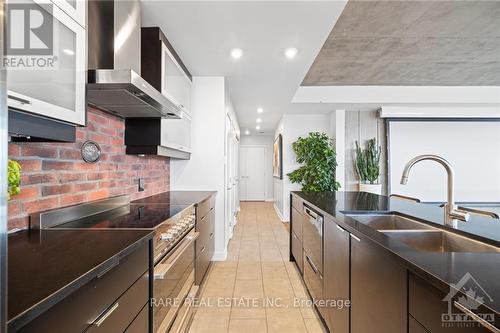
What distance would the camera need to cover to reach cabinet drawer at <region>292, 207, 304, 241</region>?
107 inches

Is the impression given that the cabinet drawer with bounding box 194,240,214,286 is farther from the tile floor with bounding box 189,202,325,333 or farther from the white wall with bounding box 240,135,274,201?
the white wall with bounding box 240,135,274,201

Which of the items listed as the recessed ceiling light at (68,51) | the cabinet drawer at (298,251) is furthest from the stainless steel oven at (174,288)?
the cabinet drawer at (298,251)

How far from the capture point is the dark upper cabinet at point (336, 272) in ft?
4.71

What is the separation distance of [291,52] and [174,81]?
1260 millimetres

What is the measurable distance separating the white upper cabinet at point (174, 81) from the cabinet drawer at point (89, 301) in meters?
1.64

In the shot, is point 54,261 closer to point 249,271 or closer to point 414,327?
point 414,327

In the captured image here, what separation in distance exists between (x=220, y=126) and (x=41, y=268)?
2.75 m

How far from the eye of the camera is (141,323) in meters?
1.12

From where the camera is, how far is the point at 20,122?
3.02 feet

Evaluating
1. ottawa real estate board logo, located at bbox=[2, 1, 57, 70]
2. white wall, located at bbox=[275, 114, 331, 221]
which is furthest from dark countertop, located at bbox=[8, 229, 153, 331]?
white wall, located at bbox=[275, 114, 331, 221]

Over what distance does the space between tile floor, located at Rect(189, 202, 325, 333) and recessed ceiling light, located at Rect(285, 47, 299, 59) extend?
2.43 metres

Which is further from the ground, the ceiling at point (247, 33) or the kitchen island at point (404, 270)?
the ceiling at point (247, 33)

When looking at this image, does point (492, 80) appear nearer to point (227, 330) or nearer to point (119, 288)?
point (227, 330)

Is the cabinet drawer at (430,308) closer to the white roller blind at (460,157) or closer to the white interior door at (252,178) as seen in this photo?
the white roller blind at (460,157)
